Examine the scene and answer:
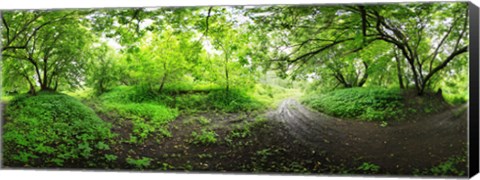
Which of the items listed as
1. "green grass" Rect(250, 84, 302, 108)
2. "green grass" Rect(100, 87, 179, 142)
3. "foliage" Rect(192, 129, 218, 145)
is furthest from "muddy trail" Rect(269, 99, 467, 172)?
"green grass" Rect(100, 87, 179, 142)

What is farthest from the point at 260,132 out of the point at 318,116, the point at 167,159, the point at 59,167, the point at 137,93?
the point at 59,167

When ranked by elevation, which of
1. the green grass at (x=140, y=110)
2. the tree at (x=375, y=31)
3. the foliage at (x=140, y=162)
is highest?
the tree at (x=375, y=31)

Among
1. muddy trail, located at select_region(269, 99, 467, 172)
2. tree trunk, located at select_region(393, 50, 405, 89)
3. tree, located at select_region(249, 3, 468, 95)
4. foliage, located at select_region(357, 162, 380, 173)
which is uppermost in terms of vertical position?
tree, located at select_region(249, 3, 468, 95)

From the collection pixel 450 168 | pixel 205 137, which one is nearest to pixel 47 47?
pixel 205 137

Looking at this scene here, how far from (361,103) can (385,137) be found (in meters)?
0.47

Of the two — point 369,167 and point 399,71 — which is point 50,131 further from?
Answer: point 399,71

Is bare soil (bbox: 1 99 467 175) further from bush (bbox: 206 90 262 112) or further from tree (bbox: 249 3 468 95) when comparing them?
tree (bbox: 249 3 468 95)

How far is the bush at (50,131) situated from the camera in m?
7.39

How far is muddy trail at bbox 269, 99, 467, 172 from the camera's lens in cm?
645

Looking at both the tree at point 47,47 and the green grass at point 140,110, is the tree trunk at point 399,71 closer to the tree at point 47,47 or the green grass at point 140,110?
the green grass at point 140,110

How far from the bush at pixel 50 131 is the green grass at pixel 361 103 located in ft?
8.58

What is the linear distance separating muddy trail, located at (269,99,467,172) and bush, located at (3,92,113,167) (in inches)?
90.0

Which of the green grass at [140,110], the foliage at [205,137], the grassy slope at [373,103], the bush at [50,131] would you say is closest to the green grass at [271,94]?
the grassy slope at [373,103]

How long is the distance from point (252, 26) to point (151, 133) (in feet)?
5.80
